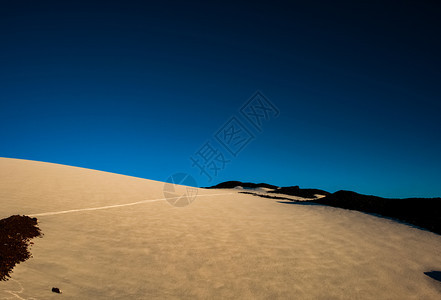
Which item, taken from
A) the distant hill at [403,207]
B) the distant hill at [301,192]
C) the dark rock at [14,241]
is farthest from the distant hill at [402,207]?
the distant hill at [301,192]

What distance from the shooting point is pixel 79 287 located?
15.6 feet

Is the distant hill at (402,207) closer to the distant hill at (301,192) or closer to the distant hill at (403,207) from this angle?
the distant hill at (403,207)

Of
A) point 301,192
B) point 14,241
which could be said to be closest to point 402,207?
point 14,241

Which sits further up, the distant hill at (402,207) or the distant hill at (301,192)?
the distant hill at (301,192)

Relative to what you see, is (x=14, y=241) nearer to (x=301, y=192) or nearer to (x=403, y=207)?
(x=403, y=207)

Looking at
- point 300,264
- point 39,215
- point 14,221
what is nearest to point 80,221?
point 39,215

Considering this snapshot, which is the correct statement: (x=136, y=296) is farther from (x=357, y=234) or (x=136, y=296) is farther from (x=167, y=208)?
(x=167, y=208)

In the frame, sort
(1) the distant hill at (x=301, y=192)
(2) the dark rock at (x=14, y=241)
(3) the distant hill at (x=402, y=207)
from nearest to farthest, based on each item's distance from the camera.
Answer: (2) the dark rock at (x=14, y=241) < (3) the distant hill at (x=402, y=207) < (1) the distant hill at (x=301, y=192)

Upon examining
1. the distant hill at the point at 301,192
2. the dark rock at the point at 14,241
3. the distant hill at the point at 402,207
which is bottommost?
the dark rock at the point at 14,241

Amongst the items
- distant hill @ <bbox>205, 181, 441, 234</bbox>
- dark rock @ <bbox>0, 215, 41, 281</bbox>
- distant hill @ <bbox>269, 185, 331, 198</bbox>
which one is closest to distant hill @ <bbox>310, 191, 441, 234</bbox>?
distant hill @ <bbox>205, 181, 441, 234</bbox>

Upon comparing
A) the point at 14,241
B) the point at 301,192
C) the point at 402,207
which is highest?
the point at 301,192

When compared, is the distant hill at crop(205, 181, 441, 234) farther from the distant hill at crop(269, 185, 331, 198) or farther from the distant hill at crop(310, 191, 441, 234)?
the distant hill at crop(269, 185, 331, 198)

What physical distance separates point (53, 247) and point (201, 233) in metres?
4.28

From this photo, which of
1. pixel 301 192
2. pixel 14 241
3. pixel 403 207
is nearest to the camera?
pixel 14 241
